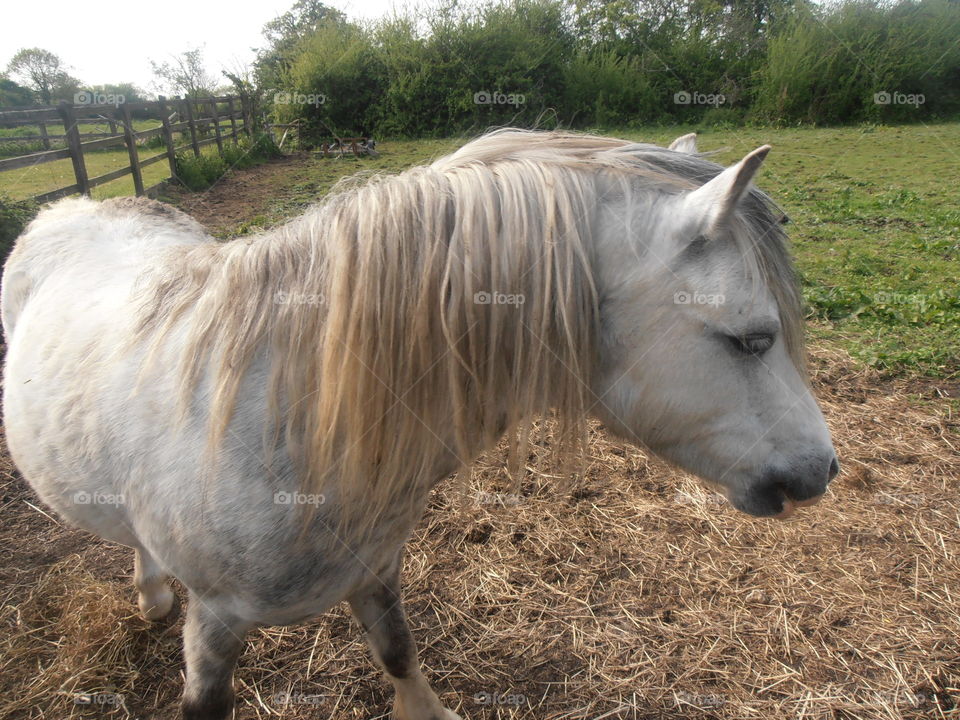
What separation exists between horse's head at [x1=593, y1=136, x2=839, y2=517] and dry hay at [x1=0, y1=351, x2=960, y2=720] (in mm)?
680

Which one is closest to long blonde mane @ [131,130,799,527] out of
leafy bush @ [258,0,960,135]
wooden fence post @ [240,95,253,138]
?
leafy bush @ [258,0,960,135]

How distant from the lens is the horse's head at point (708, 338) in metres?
1.30

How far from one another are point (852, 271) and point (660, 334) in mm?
6524

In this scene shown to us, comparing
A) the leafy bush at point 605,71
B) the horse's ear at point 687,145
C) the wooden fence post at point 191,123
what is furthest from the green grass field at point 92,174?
the horse's ear at point 687,145

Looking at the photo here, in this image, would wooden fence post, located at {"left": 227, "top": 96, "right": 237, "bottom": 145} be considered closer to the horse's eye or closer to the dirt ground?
the dirt ground

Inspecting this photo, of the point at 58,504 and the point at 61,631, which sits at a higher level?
the point at 58,504

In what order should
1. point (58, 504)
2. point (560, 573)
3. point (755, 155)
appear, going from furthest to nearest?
point (560, 573)
point (58, 504)
point (755, 155)

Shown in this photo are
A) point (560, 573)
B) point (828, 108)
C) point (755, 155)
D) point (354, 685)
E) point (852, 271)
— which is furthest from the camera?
point (828, 108)

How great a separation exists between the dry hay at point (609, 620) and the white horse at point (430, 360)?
1.95 ft

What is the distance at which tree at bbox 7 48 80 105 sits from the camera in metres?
37.8

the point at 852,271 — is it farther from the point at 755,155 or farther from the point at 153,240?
the point at 153,240

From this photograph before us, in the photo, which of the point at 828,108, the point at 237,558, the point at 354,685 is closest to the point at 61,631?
the point at 354,685

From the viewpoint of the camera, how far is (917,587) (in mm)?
2760

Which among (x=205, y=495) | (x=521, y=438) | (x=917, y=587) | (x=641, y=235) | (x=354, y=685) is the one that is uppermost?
(x=641, y=235)
